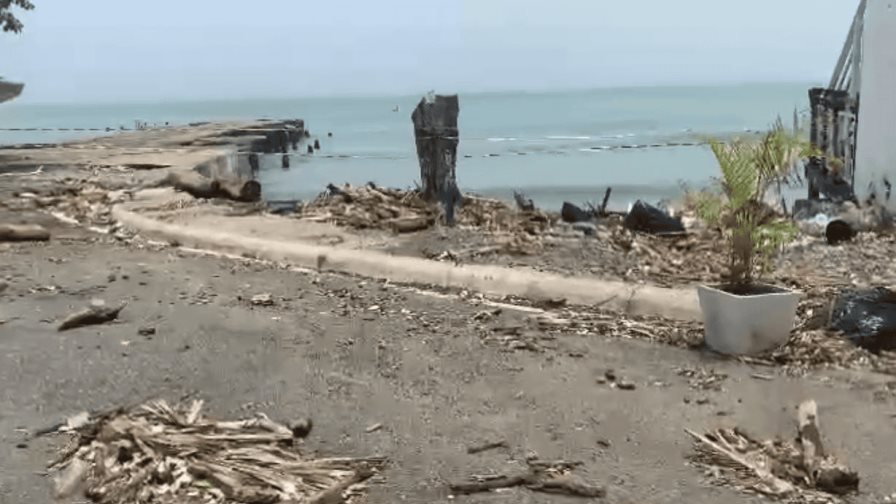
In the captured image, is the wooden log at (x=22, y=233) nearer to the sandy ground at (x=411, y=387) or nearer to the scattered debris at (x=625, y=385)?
the sandy ground at (x=411, y=387)

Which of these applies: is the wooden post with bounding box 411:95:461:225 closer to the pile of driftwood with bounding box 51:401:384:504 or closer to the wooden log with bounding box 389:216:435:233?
the wooden log with bounding box 389:216:435:233

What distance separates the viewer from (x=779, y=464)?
407 centimetres

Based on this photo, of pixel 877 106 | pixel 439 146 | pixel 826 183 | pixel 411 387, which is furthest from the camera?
pixel 826 183

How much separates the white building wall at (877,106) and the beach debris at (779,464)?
785 centimetres

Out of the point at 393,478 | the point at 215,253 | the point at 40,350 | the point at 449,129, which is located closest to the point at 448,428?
the point at 393,478

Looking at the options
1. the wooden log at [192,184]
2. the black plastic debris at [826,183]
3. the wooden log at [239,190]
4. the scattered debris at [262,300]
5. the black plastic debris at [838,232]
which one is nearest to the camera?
the scattered debris at [262,300]

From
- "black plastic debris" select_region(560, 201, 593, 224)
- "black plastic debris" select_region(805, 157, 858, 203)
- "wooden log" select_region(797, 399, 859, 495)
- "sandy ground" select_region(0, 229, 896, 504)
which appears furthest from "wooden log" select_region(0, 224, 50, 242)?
"black plastic debris" select_region(805, 157, 858, 203)

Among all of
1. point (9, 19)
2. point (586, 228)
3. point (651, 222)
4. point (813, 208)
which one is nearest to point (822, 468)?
point (586, 228)

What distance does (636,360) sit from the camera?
580 centimetres

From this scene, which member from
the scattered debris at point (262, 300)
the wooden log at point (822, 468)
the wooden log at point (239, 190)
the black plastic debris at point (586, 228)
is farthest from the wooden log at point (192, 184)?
the wooden log at point (822, 468)

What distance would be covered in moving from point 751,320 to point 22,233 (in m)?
6.98

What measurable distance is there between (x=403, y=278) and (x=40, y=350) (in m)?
3.11

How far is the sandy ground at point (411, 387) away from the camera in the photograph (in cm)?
414

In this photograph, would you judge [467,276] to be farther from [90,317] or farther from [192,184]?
[192,184]
